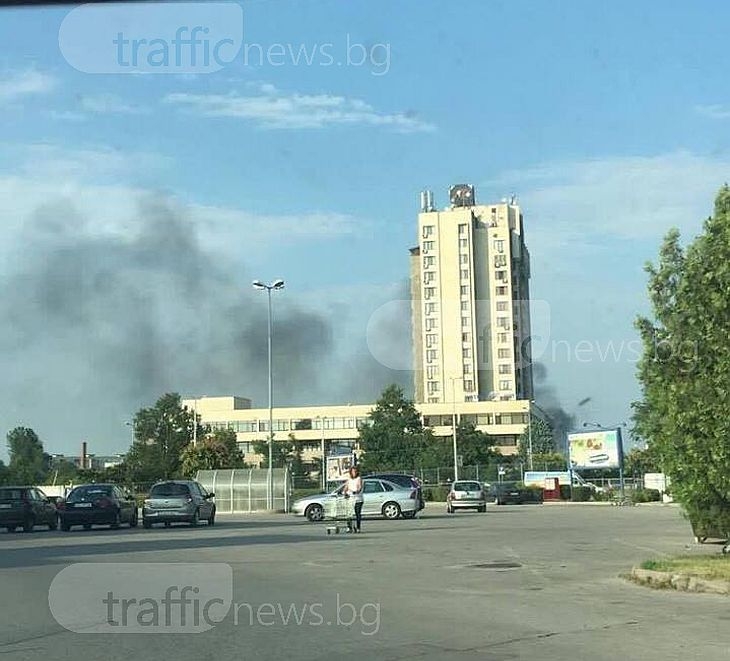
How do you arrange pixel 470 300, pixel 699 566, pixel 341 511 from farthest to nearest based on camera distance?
pixel 470 300
pixel 341 511
pixel 699 566

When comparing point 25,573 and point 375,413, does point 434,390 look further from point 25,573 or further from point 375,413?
point 25,573

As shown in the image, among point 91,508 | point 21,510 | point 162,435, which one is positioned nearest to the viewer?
point 91,508

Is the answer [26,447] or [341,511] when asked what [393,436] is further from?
[341,511]

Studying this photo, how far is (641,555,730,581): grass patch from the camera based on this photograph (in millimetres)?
14234

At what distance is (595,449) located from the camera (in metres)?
66.8

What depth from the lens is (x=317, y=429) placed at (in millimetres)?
157750

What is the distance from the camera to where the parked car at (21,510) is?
36.1 metres

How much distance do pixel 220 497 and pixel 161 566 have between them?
38.0m

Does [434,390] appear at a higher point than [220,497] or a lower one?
higher

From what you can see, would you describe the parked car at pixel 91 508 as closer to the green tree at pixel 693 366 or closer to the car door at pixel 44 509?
the car door at pixel 44 509

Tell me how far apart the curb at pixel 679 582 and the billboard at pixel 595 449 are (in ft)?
165

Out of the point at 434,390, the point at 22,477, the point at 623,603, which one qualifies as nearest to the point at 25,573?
the point at 623,603

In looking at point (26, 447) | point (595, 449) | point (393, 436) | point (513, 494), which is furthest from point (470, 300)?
point (513, 494)

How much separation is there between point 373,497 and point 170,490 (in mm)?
7692
